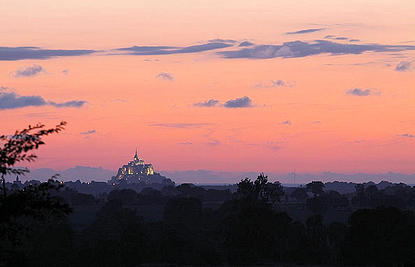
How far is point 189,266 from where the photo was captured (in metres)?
127

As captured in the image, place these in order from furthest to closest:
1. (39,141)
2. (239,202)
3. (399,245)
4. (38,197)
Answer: (239,202) < (399,245) < (38,197) < (39,141)

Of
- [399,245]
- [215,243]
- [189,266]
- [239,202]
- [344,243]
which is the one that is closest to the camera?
[399,245]

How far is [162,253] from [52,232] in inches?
829

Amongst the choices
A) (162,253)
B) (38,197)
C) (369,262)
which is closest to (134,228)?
(162,253)

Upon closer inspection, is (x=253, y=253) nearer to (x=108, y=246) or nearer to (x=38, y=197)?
(x=108, y=246)

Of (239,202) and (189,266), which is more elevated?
(239,202)

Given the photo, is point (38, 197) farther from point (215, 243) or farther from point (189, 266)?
point (215, 243)

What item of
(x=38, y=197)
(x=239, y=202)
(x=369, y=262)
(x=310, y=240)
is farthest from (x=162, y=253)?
(x=38, y=197)

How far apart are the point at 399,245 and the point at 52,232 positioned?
52.5 meters

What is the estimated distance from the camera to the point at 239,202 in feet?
457

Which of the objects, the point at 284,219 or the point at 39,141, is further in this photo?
the point at 284,219

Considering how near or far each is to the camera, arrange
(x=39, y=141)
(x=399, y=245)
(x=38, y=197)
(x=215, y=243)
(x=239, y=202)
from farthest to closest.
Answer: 1. (x=215, y=243)
2. (x=239, y=202)
3. (x=399, y=245)
4. (x=38, y=197)
5. (x=39, y=141)

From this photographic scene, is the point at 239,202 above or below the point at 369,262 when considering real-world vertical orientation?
above

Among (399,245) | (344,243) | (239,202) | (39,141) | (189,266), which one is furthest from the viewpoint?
(239,202)
